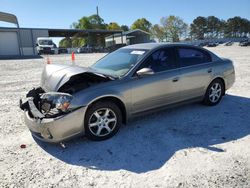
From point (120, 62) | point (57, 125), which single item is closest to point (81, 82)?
point (57, 125)

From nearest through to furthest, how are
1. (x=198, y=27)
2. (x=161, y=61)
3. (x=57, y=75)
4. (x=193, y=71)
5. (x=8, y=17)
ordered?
(x=57, y=75) → (x=161, y=61) → (x=193, y=71) → (x=8, y=17) → (x=198, y=27)

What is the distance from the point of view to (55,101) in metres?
3.61

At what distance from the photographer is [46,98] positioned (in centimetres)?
377

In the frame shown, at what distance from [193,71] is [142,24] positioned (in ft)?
292

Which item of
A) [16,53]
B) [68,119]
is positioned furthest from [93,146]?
[16,53]

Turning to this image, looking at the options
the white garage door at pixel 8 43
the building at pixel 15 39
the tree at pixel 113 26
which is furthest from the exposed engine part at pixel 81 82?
the tree at pixel 113 26

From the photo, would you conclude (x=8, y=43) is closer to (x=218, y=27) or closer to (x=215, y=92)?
(x=215, y=92)

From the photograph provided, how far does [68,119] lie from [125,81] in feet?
3.83

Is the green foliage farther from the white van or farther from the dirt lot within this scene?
the dirt lot

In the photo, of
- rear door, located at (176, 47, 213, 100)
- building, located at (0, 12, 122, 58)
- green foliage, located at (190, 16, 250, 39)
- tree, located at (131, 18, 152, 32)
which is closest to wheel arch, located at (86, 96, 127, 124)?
rear door, located at (176, 47, 213, 100)

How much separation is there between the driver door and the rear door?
17 centimetres

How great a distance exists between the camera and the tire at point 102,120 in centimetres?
376

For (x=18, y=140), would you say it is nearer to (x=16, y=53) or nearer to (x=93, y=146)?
(x=93, y=146)

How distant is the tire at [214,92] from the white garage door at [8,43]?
36033 mm
